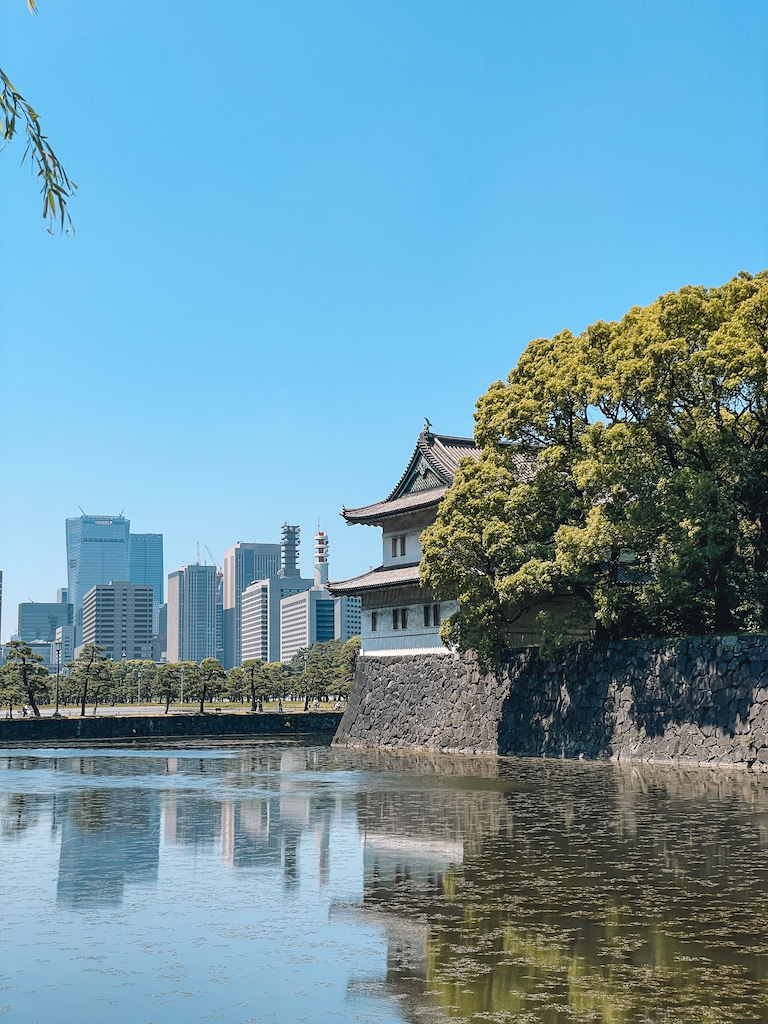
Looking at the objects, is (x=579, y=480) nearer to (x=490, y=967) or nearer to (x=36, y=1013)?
(x=490, y=967)

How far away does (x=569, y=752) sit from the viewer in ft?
108

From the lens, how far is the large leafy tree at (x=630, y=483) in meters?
A: 28.4

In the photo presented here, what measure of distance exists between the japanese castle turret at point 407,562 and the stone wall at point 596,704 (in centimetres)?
117

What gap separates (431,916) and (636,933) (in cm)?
203

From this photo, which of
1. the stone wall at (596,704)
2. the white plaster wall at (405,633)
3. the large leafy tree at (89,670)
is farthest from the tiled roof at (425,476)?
the large leafy tree at (89,670)

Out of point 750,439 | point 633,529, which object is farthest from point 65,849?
point 750,439

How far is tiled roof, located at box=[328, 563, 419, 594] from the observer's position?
42328mm

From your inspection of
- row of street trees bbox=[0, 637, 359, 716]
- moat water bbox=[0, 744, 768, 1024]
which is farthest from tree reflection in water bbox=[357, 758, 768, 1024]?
row of street trees bbox=[0, 637, 359, 716]

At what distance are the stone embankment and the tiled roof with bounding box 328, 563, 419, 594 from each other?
413 inches

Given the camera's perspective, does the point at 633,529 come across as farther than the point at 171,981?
Yes

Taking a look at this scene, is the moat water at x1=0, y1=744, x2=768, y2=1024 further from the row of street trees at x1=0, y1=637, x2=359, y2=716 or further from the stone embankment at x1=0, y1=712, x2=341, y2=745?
the row of street trees at x1=0, y1=637, x2=359, y2=716

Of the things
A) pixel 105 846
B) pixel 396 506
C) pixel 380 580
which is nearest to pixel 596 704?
pixel 380 580

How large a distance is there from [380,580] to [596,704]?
13931 mm

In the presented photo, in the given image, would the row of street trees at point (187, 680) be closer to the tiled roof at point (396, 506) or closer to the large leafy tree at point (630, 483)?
the tiled roof at point (396, 506)
